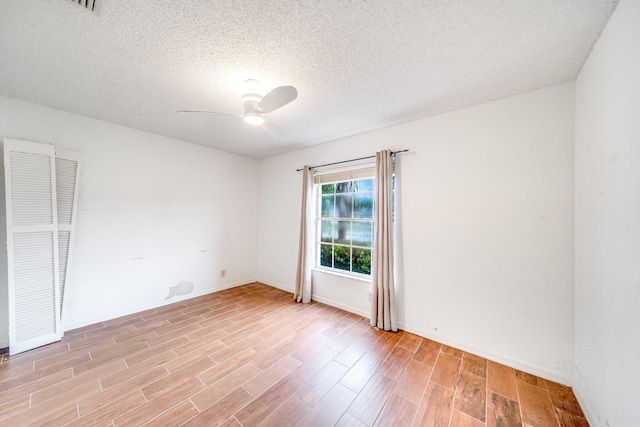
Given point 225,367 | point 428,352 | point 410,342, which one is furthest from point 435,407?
point 225,367

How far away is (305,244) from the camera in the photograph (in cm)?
355

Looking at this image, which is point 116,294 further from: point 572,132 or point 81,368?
point 572,132

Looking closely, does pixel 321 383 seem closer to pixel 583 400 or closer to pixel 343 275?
pixel 343 275

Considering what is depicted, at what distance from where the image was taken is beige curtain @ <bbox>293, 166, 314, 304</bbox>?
138 inches

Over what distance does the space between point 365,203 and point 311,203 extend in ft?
2.95

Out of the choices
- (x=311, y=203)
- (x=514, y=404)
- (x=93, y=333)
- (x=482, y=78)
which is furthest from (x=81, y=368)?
(x=482, y=78)

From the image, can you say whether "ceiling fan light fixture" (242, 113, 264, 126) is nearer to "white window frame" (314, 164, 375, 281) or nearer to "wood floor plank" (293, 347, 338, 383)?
"white window frame" (314, 164, 375, 281)

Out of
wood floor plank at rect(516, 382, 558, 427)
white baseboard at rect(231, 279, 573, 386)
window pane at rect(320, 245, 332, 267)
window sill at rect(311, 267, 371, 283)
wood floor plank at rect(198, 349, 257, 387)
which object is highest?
window pane at rect(320, 245, 332, 267)

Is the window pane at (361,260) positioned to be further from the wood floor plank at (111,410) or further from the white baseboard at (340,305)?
the wood floor plank at (111,410)

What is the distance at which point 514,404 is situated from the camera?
1612 millimetres

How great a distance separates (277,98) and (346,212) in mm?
2067

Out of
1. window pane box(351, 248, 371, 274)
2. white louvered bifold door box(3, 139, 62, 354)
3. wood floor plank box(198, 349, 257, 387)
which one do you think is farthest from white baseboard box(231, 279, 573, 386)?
white louvered bifold door box(3, 139, 62, 354)

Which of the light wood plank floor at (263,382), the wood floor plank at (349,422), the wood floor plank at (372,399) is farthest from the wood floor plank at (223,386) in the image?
the wood floor plank at (372,399)

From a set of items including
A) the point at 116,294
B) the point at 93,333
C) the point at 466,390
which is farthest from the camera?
the point at 116,294
